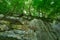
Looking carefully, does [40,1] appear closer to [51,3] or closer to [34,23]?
[51,3]

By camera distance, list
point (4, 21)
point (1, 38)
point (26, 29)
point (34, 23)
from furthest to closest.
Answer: point (4, 21)
point (26, 29)
point (1, 38)
point (34, 23)

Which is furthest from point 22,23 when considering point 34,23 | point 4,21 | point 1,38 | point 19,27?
point 34,23

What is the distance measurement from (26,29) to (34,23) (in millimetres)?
1432

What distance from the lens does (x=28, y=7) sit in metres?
6.22

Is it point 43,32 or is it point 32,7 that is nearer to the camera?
point 43,32

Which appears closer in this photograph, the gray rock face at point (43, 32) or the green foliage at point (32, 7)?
the gray rock face at point (43, 32)

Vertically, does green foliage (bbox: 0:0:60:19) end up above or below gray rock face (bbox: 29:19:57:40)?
above

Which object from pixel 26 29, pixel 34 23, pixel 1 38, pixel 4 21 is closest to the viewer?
pixel 34 23

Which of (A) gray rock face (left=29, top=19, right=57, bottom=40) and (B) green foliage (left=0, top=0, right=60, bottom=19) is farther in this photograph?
(B) green foliage (left=0, top=0, right=60, bottom=19)

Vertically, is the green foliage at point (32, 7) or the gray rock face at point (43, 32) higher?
the green foliage at point (32, 7)

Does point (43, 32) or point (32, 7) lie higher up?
point (32, 7)

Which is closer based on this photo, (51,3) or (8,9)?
(51,3)

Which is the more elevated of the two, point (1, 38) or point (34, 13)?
point (34, 13)

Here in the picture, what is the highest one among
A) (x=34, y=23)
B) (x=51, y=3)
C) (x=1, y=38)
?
(x=51, y=3)
